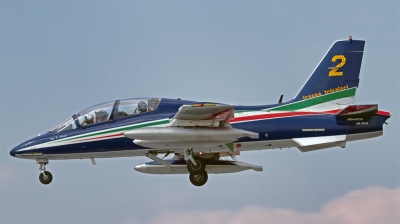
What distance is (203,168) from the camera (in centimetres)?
2606

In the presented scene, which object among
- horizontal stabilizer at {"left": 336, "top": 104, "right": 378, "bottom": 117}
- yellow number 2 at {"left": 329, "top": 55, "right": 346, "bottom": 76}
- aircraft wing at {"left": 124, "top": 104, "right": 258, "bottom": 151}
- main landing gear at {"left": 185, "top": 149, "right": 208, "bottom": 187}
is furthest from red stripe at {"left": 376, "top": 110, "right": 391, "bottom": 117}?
main landing gear at {"left": 185, "top": 149, "right": 208, "bottom": 187}

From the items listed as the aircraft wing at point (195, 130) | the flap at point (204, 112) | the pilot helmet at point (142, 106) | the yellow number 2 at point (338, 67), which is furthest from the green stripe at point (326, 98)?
the pilot helmet at point (142, 106)

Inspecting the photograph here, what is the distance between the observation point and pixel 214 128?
2439 cm

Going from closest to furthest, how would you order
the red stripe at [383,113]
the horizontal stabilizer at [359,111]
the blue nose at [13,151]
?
the horizontal stabilizer at [359,111] < the red stripe at [383,113] < the blue nose at [13,151]

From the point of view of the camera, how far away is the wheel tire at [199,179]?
26.7m

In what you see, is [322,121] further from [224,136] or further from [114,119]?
[114,119]

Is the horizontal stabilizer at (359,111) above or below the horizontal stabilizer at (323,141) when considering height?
above

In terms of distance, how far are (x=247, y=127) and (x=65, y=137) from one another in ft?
20.4

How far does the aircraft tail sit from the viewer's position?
88.2 ft

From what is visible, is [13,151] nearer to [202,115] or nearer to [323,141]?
[202,115]

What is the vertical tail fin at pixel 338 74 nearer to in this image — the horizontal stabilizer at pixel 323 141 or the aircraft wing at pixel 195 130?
the horizontal stabilizer at pixel 323 141

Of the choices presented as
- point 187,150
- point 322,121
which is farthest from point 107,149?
point 322,121

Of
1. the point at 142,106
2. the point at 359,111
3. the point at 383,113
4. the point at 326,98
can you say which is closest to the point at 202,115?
the point at 142,106

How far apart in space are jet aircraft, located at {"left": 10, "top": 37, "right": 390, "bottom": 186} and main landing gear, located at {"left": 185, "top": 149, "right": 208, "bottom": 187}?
0.03 m
